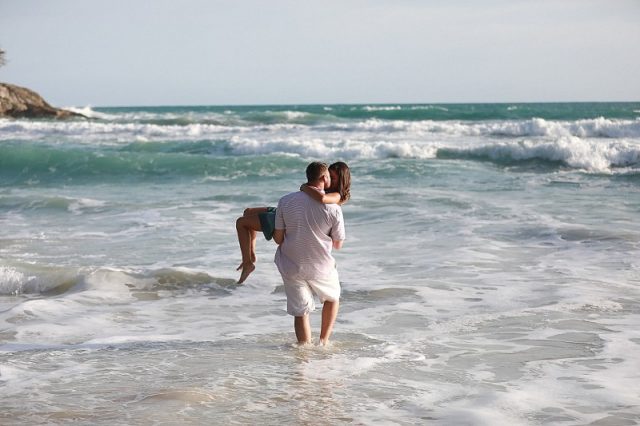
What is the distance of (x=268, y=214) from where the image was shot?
587 centimetres

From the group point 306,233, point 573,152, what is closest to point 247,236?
point 306,233

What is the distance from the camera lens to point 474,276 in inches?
344

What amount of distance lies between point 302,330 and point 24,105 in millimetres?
50566

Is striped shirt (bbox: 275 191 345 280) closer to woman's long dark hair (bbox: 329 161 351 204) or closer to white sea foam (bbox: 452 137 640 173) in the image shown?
woman's long dark hair (bbox: 329 161 351 204)

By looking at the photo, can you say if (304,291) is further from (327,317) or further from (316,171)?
(316,171)

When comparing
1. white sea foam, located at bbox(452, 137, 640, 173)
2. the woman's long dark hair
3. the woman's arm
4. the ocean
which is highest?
the woman's long dark hair

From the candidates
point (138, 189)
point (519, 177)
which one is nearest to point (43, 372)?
point (138, 189)

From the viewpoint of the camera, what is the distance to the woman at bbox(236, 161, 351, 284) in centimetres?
567

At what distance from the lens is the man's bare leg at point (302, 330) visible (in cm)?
605

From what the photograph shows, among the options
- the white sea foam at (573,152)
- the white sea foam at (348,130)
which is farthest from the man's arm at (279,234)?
the white sea foam at (348,130)

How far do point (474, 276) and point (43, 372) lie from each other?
482 cm

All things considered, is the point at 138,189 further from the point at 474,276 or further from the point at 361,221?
the point at 474,276

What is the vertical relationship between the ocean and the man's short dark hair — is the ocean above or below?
below

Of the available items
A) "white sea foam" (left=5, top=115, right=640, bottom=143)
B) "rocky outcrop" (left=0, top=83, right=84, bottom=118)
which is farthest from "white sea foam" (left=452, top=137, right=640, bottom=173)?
"rocky outcrop" (left=0, top=83, right=84, bottom=118)
